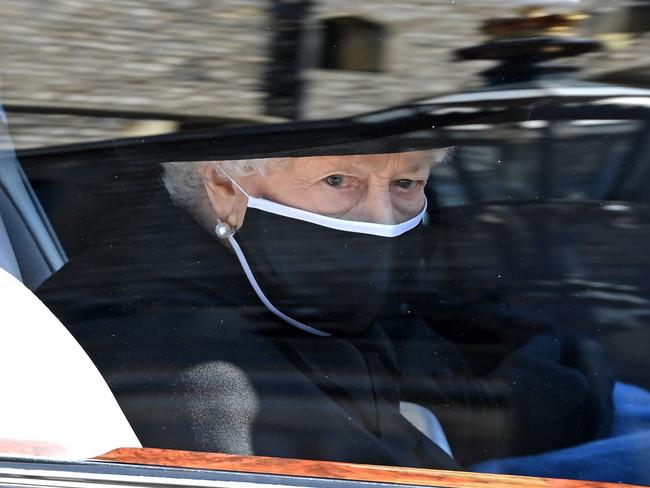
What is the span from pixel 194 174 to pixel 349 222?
0.29m

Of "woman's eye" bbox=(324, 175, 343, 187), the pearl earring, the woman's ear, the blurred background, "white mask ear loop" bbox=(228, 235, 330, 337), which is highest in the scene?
the blurred background

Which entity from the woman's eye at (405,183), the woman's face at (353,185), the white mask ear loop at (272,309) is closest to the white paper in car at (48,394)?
the white mask ear loop at (272,309)

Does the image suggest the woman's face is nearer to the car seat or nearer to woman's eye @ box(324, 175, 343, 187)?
woman's eye @ box(324, 175, 343, 187)

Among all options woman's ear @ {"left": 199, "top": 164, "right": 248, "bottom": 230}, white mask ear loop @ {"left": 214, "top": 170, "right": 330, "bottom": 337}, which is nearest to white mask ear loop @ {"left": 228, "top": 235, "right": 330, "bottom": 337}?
white mask ear loop @ {"left": 214, "top": 170, "right": 330, "bottom": 337}

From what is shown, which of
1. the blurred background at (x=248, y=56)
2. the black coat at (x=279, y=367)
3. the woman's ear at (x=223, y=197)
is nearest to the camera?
the blurred background at (x=248, y=56)

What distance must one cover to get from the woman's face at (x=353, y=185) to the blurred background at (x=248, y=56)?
0.59ft

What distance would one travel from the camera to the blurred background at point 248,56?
140 centimetres

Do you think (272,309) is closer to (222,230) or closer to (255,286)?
(255,286)

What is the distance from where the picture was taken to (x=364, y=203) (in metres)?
1.74

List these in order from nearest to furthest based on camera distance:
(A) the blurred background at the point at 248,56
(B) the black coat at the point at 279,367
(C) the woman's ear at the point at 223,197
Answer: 1. (A) the blurred background at the point at 248,56
2. (B) the black coat at the point at 279,367
3. (C) the woman's ear at the point at 223,197

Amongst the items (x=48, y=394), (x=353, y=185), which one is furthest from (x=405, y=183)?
(x=48, y=394)

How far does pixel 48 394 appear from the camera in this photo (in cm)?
148

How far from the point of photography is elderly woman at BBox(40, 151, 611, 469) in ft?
4.99

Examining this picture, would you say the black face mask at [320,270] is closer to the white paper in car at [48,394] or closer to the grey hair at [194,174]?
the grey hair at [194,174]
